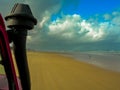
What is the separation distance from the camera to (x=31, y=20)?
9.27 feet

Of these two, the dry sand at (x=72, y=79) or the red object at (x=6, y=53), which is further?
the dry sand at (x=72, y=79)

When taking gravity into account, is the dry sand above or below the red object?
below

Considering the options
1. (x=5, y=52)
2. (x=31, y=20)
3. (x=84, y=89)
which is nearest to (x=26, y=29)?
(x=31, y=20)

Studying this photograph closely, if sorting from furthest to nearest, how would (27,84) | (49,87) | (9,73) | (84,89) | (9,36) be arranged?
(84,89) → (49,87) → (27,84) → (9,36) → (9,73)

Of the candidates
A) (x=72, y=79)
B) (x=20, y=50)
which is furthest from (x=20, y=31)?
(x=72, y=79)

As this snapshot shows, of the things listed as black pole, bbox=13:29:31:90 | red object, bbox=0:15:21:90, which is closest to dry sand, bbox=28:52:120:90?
black pole, bbox=13:29:31:90

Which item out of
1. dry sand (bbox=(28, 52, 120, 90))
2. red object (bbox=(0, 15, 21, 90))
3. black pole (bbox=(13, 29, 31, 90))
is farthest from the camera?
dry sand (bbox=(28, 52, 120, 90))

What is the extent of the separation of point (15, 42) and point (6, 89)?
1.33 feet

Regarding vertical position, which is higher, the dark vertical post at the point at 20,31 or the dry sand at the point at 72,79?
the dark vertical post at the point at 20,31

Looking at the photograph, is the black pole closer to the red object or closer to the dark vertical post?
the dark vertical post

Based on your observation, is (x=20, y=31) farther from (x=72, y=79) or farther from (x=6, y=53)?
(x=72, y=79)

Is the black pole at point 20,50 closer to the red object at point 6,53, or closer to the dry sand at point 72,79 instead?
the red object at point 6,53

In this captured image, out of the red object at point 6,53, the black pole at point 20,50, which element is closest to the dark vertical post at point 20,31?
A: the black pole at point 20,50

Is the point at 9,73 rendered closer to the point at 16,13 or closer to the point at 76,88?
the point at 16,13
